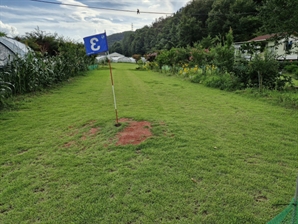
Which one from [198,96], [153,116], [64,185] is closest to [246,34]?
[198,96]

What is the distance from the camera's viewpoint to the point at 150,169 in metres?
2.72

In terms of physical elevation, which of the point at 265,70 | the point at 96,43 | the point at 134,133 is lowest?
the point at 134,133

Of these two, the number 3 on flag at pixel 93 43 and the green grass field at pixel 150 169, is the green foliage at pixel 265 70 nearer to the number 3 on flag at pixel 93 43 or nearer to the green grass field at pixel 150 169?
the green grass field at pixel 150 169

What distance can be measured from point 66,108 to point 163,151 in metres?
3.78

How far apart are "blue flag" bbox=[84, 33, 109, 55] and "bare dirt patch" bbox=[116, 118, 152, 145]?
1.66 metres

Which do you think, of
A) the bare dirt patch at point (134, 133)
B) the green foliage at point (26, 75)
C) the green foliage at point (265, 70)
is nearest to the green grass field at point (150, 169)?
the bare dirt patch at point (134, 133)

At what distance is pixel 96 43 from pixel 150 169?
2.89 meters

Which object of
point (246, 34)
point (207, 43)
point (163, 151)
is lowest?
point (163, 151)

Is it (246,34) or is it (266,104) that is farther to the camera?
(246,34)

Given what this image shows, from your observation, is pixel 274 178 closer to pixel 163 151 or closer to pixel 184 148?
pixel 184 148

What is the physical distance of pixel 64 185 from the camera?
2424 millimetres

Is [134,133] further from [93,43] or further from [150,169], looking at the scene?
[93,43]

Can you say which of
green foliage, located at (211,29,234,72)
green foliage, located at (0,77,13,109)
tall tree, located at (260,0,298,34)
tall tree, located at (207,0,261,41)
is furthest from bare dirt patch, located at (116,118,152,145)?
tall tree, located at (207,0,261,41)

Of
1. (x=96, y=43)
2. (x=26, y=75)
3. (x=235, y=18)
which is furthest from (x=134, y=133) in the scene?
(x=235, y=18)
